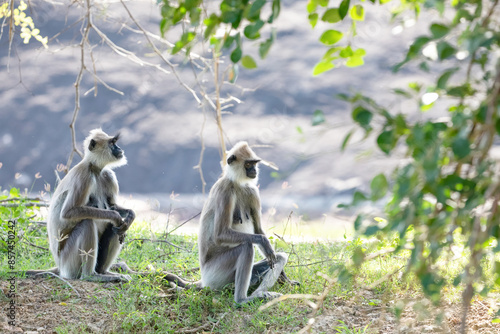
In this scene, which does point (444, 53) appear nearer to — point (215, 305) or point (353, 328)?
point (353, 328)

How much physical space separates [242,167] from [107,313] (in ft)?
5.52

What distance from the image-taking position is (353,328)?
159 inches

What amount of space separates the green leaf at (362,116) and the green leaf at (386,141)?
0.06m

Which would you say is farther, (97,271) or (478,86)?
(97,271)

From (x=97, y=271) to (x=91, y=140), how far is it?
1.24 metres

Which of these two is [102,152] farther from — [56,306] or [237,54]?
[237,54]

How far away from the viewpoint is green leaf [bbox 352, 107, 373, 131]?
1.50 metres

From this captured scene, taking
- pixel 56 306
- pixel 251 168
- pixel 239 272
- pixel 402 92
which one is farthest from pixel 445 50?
pixel 56 306

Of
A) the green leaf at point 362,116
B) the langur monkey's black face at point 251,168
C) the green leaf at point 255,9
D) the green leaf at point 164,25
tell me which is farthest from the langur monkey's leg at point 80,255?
the green leaf at point 362,116

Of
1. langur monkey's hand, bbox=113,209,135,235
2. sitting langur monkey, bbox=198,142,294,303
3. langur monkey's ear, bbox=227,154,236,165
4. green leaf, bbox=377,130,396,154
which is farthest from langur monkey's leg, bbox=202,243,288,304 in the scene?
green leaf, bbox=377,130,396,154

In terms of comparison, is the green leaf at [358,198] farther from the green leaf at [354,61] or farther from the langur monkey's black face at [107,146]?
Result: the langur monkey's black face at [107,146]

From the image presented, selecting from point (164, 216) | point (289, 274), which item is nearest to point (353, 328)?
point (289, 274)

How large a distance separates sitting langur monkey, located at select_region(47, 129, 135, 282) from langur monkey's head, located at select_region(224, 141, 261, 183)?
1.08 metres

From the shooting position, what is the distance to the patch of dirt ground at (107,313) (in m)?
3.97
